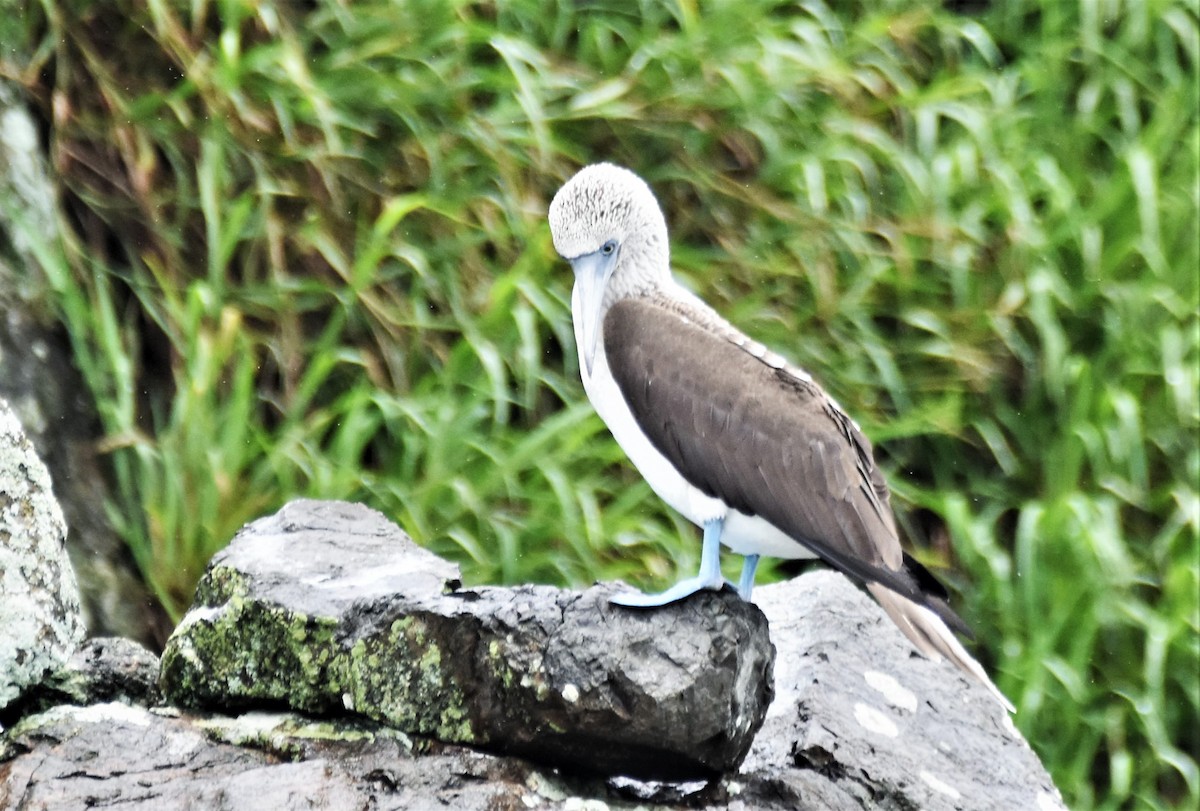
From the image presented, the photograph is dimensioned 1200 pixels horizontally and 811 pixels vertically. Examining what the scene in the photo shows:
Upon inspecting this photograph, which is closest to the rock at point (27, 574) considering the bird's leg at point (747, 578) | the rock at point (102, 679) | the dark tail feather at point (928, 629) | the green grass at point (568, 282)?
the rock at point (102, 679)

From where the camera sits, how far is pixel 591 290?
3.45m

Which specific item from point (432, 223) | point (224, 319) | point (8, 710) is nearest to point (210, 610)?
point (8, 710)

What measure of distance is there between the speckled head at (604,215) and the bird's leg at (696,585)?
69 centimetres

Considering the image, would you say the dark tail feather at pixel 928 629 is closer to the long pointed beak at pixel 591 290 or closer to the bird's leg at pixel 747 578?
the bird's leg at pixel 747 578

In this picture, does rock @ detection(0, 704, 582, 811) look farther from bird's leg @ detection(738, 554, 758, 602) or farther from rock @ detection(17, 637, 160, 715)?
bird's leg @ detection(738, 554, 758, 602)

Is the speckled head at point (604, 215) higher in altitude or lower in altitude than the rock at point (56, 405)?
higher

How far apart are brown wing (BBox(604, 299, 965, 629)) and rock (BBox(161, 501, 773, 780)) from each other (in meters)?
0.26

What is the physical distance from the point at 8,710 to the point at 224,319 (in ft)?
7.72

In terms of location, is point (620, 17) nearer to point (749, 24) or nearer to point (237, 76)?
point (749, 24)

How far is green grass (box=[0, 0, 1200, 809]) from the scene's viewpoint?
546 cm

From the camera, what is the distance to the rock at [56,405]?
515cm

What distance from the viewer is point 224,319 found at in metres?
5.50

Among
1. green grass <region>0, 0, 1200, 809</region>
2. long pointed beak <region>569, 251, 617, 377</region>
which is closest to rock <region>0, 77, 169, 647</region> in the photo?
green grass <region>0, 0, 1200, 809</region>

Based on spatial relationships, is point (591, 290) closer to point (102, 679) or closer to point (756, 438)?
point (756, 438)
